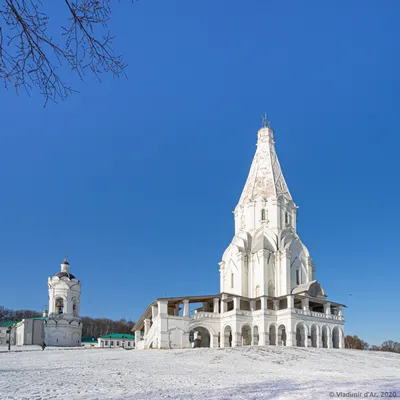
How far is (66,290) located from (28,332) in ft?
21.9

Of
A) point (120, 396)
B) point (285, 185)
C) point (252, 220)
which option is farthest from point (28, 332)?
point (120, 396)

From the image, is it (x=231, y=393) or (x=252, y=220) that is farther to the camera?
(x=252, y=220)

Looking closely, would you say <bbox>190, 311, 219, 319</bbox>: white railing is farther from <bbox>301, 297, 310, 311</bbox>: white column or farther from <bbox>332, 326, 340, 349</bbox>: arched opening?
<bbox>332, 326, 340, 349</bbox>: arched opening

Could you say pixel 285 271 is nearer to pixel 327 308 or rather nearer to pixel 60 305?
pixel 327 308

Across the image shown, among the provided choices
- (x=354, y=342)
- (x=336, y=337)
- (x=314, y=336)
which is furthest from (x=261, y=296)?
(x=354, y=342)

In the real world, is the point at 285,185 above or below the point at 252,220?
above

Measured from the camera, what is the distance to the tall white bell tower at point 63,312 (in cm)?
5162

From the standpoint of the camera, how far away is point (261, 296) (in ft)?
141

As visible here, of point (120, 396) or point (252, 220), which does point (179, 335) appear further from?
point (120, 396)

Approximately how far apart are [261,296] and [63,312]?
2435cm

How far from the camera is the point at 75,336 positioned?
53312 mm

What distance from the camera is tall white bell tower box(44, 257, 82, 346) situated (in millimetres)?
51625

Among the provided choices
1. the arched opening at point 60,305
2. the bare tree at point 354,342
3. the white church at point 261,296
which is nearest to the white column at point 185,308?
the white church at point 261,296

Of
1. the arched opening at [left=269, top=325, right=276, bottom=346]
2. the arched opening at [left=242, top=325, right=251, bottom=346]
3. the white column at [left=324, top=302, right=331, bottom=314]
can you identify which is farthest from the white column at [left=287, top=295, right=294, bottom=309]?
the arched opening at [left=242, top=325, right=251, bottom=346]
